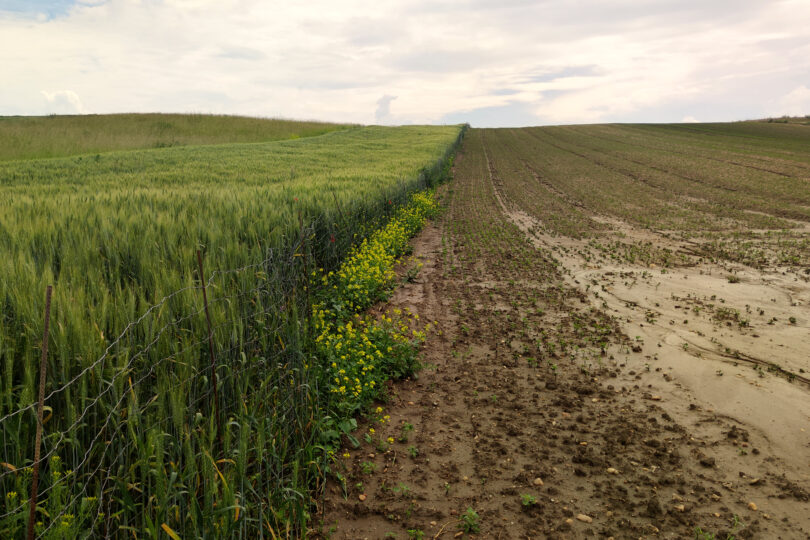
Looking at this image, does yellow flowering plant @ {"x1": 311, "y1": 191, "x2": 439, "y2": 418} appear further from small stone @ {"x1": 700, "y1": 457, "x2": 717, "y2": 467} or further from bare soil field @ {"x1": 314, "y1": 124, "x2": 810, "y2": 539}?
small stone @ {"x1": 700, "y1": 457, "x2": 717, "y2": 467}

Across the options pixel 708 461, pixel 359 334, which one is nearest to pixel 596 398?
pixel 708 461

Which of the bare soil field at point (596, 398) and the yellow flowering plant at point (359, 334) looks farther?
the yellow flowering plant at point (359, 334)

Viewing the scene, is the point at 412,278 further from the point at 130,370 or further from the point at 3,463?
the point at 3,463

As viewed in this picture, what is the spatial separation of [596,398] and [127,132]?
49.7 m

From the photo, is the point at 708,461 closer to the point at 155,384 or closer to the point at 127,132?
the point at 155,384

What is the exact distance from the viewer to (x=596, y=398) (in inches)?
201

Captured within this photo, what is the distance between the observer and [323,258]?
24.9 feet

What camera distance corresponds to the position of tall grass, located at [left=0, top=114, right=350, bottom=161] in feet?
112

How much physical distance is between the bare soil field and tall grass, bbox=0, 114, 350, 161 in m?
33.9

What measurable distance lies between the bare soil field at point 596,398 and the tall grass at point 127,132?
33858 millimetres

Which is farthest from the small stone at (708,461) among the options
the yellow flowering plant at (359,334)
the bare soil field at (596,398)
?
the yellow flowering plant at (359,334)

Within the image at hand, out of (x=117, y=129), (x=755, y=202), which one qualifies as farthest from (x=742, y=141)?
(x=117, y=129)

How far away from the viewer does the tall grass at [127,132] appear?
Answer: 3406cm

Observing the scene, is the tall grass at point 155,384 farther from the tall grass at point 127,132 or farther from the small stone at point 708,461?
the tall grass at point 127,132
